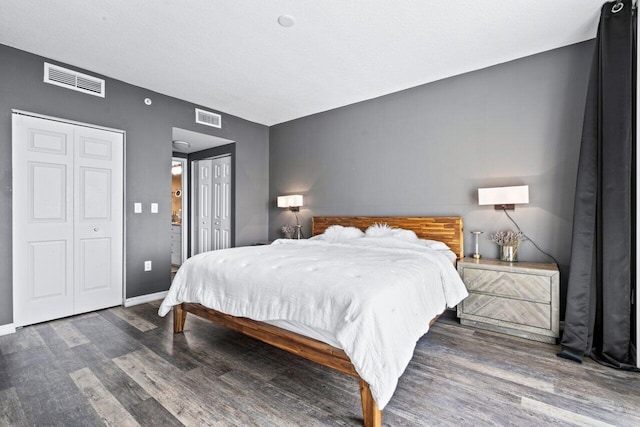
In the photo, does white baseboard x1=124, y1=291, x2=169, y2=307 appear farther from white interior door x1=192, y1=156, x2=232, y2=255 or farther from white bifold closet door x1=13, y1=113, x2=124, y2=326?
white interior door x1=192, y1=156, x2=232, y2=255

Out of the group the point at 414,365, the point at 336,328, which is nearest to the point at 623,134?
the point at 414,365

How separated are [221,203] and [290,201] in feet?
4.53

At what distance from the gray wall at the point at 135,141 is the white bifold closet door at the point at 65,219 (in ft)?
0.26

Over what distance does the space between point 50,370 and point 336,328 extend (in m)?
2.06

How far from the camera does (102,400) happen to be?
1812mm

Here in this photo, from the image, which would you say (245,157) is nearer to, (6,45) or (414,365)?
(6,45)

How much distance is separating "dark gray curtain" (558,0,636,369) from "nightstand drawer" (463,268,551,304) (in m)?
0.20

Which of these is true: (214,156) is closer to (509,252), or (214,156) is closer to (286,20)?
(286,20)

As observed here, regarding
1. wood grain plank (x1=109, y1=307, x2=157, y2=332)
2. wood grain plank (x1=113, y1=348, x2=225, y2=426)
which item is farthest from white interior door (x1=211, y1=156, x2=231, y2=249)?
wood grain plank (x1=113, y1=348, x2=225, y2=426)

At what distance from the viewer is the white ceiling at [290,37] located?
7.73ft

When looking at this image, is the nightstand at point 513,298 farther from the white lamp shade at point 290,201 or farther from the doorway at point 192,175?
the doorway at point 192,175

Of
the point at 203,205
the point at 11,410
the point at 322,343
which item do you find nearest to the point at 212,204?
the point at 203,205

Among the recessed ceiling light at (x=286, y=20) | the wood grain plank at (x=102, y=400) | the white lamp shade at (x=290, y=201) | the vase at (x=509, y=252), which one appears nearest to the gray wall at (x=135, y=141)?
the white lamp shade at (x=290, y=201)

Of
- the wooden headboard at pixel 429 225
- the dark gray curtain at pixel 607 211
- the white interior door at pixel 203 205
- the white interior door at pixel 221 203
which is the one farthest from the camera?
the white interior door at pixel 203 205
